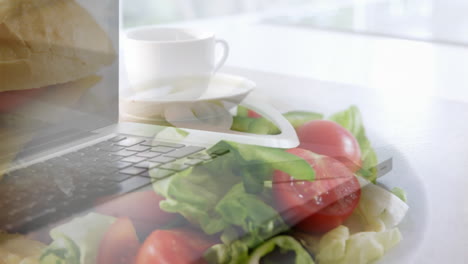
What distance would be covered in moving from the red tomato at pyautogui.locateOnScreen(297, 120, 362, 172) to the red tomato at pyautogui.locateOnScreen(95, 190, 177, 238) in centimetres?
13

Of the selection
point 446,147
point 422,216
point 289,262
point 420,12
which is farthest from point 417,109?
point 420,12

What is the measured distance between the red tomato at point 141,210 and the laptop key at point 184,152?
1.7 inches

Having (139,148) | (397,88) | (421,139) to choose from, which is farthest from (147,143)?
(397,88)

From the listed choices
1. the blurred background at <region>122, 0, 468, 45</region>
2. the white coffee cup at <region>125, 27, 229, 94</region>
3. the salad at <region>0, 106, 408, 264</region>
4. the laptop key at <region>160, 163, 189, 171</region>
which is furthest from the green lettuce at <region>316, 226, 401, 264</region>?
the blurred background at <region>122, 0, 468, 45</region>

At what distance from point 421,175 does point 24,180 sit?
0.31 meters

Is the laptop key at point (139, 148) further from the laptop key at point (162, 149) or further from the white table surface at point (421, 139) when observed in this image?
the white table surface at point (421, 139)

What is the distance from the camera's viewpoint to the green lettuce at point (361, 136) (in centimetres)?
43

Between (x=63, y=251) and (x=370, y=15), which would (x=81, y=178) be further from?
(x=370, y=15)

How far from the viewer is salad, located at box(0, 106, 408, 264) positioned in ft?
1.11

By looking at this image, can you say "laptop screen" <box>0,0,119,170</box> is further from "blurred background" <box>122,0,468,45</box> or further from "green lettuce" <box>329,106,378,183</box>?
"blurred background" <box>122,0,468,45</box>

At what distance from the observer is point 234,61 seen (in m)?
0.70

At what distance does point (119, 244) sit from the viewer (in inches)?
13.4

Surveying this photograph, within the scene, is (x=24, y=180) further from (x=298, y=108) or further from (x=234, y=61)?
(x=234, y=61)

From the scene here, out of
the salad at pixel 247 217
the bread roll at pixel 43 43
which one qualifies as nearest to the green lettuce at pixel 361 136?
the salad at pixel 247 217
